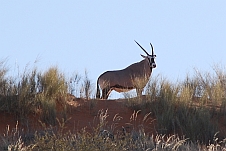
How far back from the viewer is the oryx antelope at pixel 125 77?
1878 cm

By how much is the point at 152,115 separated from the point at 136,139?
9.63 ft

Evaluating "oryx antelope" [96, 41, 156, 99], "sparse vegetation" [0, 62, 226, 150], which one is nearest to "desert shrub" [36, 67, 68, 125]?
"sparse vegetation" [0, 62, 226, 150]

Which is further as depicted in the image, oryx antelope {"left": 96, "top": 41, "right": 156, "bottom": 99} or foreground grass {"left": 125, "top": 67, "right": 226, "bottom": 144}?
oryx antelope {"left": 96, "top": 41, "right": 156, "bottom": 99}

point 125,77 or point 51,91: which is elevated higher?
point 125,77

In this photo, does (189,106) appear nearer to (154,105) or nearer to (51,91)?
(154,105)

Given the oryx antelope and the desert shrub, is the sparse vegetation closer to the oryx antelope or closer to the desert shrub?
the desert shrub

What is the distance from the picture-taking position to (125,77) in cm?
1964

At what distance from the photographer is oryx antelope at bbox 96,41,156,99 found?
1878cm

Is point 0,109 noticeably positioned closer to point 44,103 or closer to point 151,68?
point 44,103

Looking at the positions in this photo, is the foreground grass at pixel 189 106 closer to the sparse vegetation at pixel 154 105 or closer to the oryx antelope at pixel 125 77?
the sparse vegetation at pixel 154 105

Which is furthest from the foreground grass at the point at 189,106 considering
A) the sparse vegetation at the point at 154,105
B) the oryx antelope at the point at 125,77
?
the oryx antelope at the point at 125,77

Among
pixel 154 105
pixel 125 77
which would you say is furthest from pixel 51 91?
pixel 125 77

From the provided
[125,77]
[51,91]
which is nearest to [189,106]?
[51,91]

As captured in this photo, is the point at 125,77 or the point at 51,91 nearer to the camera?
the point at 51,91
